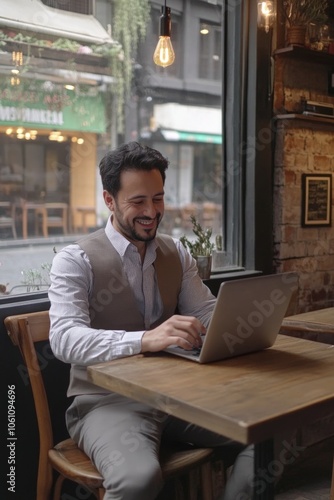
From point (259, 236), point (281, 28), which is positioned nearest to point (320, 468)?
point (259, 236)

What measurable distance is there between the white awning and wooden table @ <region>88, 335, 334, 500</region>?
62.9 inches

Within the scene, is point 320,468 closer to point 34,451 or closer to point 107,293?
point 34,451

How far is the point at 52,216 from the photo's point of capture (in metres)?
3.86

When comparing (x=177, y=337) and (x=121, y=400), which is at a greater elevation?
(x=177, y=337)

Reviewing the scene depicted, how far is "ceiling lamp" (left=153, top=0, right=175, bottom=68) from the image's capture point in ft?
9.23

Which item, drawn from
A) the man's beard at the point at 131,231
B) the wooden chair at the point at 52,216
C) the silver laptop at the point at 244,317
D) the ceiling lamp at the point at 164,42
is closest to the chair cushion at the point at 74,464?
the silver laptop at the point at 244,317

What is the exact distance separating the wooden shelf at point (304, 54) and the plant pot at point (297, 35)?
0.05m

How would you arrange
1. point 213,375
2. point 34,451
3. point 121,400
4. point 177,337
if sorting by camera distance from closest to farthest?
point 213,375 < point 177,337 < point 121,400 < point 34,451

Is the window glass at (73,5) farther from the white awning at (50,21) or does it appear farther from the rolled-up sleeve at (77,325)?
the rolled-up sleeve at (77,325)

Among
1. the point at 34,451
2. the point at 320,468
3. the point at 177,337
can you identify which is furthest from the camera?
the point at 320,468

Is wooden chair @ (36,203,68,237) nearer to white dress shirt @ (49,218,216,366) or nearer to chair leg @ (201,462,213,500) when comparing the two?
white dress shirt @ (49,218,216,366)

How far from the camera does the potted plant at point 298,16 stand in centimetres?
326

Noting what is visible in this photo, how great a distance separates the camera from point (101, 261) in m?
2.05

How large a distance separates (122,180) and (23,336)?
0.61 metres
